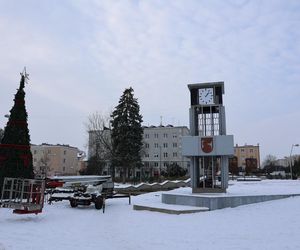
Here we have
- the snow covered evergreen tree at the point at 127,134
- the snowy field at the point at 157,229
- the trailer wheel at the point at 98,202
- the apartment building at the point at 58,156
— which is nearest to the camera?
the snowy field at the point at 157,229

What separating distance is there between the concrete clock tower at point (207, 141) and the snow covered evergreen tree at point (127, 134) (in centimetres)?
3074

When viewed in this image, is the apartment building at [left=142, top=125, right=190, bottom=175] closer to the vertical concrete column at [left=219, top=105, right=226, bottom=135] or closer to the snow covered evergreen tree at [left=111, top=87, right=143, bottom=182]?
the snow covered evergreen tree at [left=111, top=87, right=143, bottom=182]

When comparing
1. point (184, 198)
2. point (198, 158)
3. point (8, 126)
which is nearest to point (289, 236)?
point (184, 198)

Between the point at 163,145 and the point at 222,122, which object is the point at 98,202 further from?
the point at 163,145

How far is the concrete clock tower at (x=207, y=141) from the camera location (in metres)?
20.2

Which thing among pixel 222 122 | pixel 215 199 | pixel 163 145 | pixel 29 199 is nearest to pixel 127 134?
pixel 222 122

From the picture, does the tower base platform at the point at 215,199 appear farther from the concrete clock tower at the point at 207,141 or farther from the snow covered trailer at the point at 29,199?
the snow covered trailer at the point at 29,199

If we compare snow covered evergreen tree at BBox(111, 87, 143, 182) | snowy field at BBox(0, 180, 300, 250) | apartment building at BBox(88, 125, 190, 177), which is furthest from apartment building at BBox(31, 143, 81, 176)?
snowy field at BBox(0, 180, 300, 250)

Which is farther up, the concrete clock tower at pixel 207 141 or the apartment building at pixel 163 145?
the apartment building at pixel 163 145

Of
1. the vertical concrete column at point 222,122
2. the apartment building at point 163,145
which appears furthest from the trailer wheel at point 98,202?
the apartment building at point 163,145

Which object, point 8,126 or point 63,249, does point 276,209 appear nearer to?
point 63,249

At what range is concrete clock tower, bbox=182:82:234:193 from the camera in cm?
2020

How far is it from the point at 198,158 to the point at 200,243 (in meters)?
12.4

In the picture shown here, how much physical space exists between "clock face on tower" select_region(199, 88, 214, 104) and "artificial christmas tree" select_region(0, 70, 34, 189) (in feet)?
34.9
